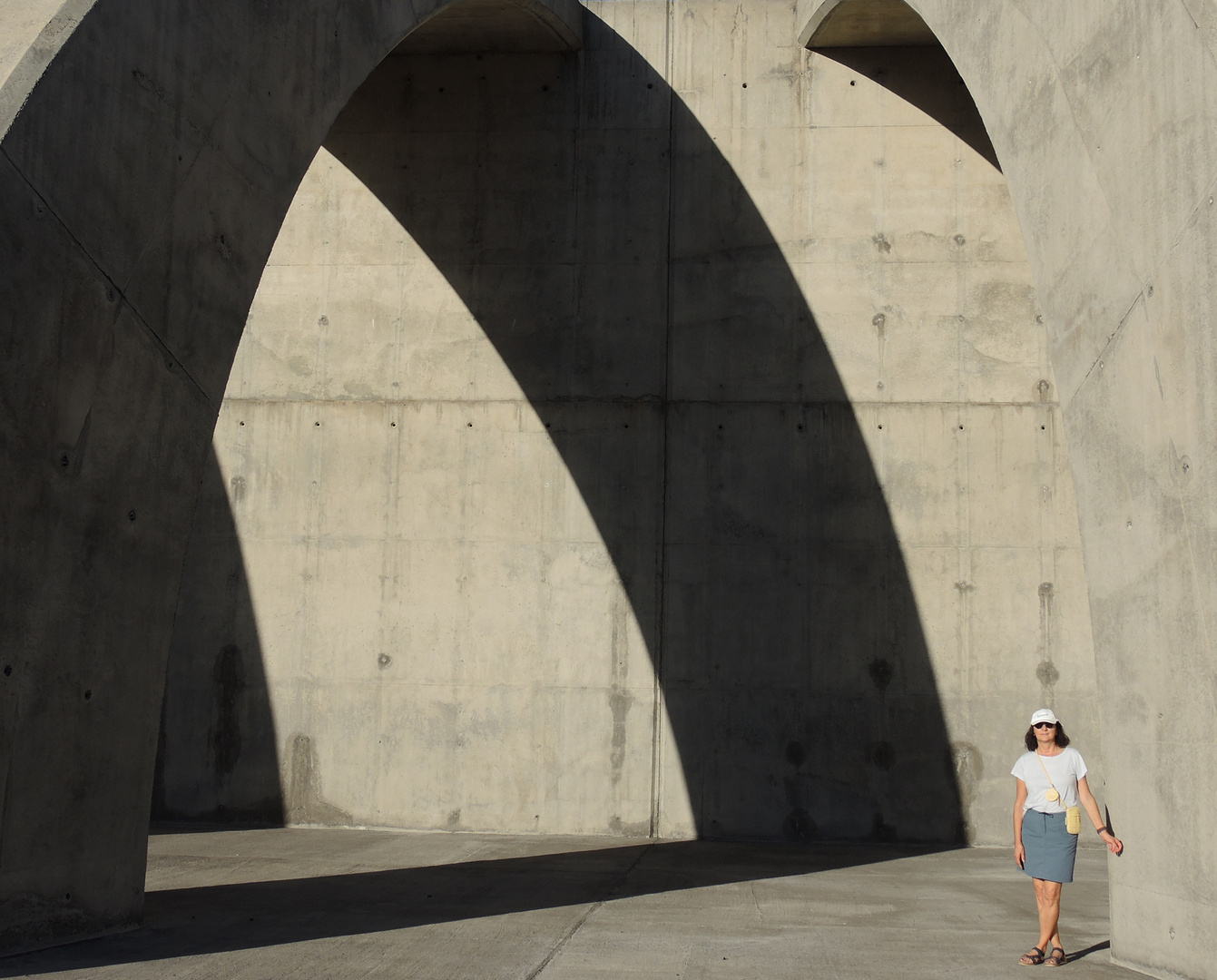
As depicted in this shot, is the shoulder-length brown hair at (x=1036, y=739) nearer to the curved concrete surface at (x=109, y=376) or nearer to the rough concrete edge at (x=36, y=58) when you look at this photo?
the curved concrete surface at (x=109, y=376)

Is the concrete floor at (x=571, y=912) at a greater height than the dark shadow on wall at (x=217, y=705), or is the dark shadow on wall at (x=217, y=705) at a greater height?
the dark shadow on wall at (x=217, y=705)

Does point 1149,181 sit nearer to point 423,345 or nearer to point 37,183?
point 37,183

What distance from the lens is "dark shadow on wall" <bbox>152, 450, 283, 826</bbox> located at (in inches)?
389

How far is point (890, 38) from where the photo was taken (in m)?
10.0

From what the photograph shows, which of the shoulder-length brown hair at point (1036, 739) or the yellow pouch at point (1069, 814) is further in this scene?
the shoulder-length brown hair at point (1036, 739)

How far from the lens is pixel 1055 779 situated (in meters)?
4.97

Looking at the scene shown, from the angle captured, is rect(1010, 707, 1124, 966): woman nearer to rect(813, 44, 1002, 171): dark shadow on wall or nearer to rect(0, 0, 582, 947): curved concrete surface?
rect(0, 0, 582, 947): curved concrete surface

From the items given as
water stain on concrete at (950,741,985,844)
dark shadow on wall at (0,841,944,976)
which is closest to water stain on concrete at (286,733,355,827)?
dark shadow on wall at (0,841,944,976)

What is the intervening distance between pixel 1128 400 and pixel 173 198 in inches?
174

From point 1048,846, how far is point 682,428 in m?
5.63

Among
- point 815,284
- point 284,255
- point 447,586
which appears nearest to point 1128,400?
point 815,284

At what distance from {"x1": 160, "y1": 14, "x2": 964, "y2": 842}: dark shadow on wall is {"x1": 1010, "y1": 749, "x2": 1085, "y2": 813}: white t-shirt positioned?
4.56 metres

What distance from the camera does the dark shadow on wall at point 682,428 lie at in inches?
376

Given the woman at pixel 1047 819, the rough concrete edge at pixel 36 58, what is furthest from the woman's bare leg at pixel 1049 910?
the rough concrete edge at pixel 36 58
